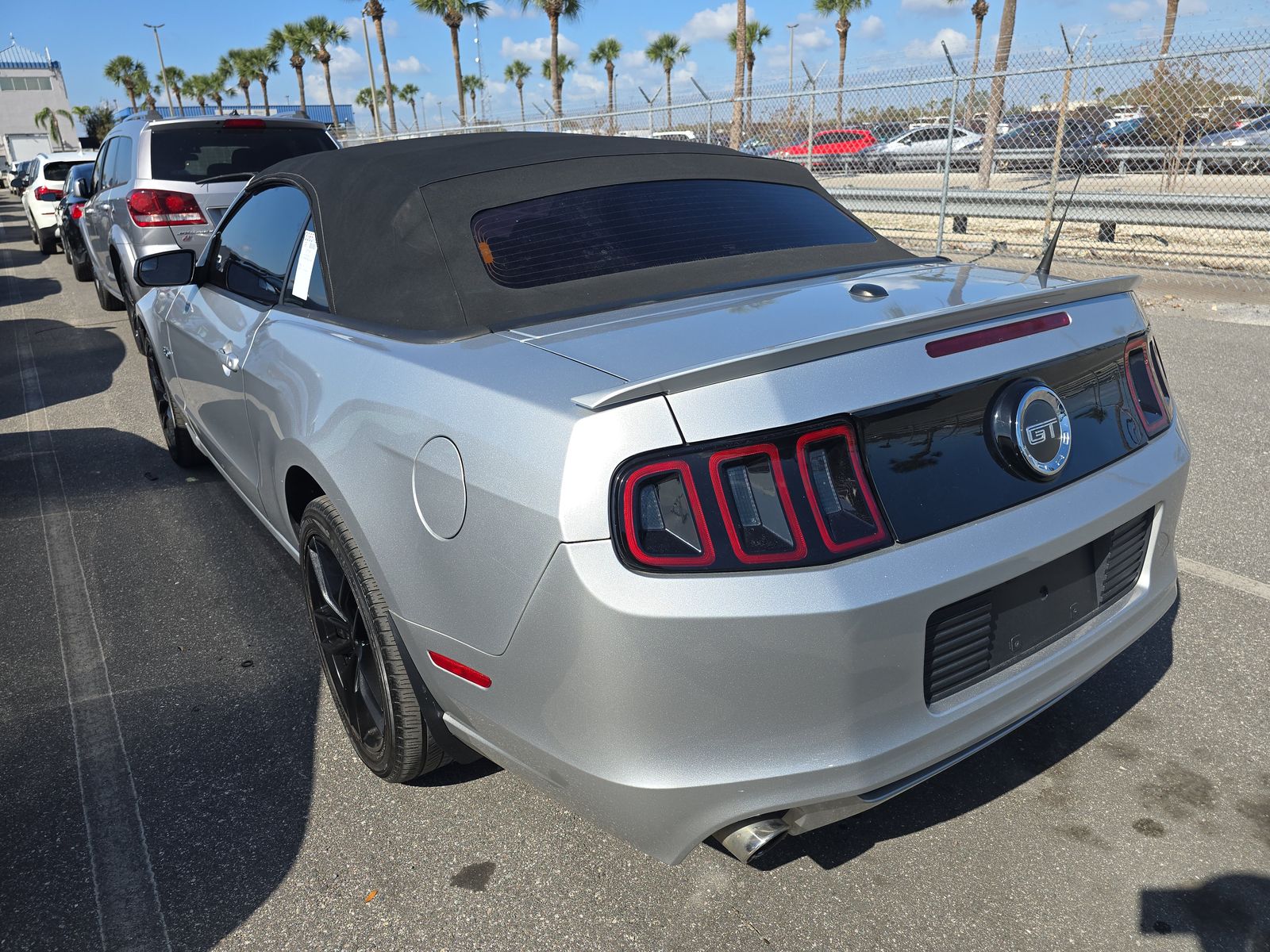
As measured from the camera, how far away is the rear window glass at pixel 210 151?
7551mm

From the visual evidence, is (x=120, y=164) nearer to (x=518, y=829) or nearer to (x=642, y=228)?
(x=642, y=228)

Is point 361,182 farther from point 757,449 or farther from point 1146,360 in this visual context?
point 1146,360

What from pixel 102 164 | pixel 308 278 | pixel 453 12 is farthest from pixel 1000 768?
pixel 453 12

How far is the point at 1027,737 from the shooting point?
8.86ft

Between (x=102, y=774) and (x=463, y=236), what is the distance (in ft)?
5.87

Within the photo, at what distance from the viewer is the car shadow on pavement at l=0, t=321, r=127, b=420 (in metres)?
7.03

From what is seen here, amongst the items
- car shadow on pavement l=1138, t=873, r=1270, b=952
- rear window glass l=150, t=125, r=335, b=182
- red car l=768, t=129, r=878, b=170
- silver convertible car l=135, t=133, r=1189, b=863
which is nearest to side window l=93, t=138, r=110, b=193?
rear window glass l=150, t=125, r=335, b=182

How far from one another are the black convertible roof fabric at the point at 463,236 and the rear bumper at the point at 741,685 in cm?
88

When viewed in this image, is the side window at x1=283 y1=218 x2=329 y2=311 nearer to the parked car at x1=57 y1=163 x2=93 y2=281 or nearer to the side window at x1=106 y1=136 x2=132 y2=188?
the side window at x1=106 y1=136 x2=132 y2=188

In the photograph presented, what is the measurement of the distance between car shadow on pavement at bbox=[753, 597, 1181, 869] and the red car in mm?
11586

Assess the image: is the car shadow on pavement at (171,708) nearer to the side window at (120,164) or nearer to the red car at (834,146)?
the side window at (120,164)

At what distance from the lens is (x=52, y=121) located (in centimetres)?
7788

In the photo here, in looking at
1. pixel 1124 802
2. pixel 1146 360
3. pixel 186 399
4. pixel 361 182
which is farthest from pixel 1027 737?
pixel 186 399

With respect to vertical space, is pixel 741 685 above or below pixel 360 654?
above
